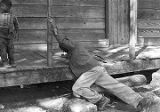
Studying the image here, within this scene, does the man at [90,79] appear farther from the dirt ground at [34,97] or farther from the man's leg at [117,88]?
the dirt ground at [34,97]

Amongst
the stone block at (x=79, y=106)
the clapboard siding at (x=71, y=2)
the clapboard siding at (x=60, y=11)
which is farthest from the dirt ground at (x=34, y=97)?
the clapboard siding at (x=71, y=2)

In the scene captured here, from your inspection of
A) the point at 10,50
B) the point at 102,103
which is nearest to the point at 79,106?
the point at 102,103

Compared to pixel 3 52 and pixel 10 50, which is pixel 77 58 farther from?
pixel 3 52

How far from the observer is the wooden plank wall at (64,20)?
8.20 metres

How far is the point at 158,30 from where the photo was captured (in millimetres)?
9750

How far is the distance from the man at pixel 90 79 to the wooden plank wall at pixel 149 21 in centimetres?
327

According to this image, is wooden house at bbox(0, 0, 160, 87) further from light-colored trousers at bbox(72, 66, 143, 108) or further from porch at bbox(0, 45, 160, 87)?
light-colored trousers at bbox(72, 66, 143, 108)

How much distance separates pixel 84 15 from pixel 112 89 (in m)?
2.89

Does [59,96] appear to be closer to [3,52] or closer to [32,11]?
[3,52]

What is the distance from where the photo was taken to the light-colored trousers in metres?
6.36

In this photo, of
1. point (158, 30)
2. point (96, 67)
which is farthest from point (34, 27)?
point (158, 30)

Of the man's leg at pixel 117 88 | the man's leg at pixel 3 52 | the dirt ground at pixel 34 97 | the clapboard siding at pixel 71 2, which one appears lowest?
the dirt ground at pixel 34 97

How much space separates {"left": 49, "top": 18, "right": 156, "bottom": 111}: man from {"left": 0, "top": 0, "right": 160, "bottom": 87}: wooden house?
0.36 metres

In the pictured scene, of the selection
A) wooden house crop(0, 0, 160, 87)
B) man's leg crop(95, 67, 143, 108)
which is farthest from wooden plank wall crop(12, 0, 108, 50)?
man's leg crop(95, 67, 143, 108)
